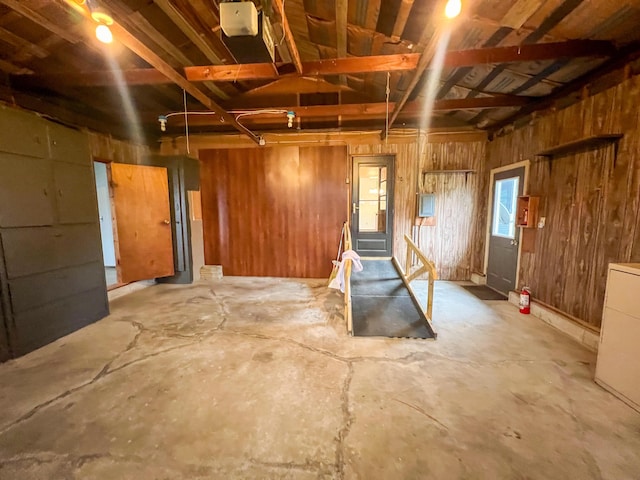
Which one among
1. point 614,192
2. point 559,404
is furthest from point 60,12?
point 614,192

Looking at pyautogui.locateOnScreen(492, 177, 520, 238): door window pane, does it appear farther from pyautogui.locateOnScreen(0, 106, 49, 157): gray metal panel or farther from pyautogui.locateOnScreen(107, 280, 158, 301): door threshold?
pyautogui.locateOnScreen(107, 280, 158, 301): door threshold

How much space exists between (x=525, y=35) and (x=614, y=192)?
1747 mm

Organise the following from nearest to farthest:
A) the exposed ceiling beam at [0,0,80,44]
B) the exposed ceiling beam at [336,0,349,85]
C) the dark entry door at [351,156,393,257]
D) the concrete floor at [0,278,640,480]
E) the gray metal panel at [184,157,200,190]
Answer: the concrete floor at [0,278,640,480] → the exposed ceiling beam at [0,0,80,44] → the exposed ceiling beam at [336,0,349,85] → the gray metal panel at [184,157,200,190] → the dark entry door at [351,156,393,257]

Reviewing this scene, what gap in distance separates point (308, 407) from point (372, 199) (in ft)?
13.8

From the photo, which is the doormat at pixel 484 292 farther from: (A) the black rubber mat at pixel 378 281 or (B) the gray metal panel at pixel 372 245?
(B) the gray metal panel at pixel 372 245

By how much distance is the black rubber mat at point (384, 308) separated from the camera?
10.1 feet

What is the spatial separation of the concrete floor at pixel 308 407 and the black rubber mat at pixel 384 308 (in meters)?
0.18

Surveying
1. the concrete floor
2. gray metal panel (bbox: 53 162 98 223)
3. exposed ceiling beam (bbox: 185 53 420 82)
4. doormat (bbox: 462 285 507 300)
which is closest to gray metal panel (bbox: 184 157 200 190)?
Result: gray metal panel (bbox: 53 162 98 223)

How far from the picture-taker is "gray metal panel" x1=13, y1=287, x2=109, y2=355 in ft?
8.82

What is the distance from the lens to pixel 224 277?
5.77 metres

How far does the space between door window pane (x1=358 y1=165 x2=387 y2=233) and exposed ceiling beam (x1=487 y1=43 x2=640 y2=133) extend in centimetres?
224

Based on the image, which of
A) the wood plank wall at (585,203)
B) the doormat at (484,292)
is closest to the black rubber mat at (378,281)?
Answer: the doormat at (484,292)

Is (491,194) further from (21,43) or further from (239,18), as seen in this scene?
(21,43)

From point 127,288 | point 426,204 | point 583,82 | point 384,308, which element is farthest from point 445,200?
point 127,288
